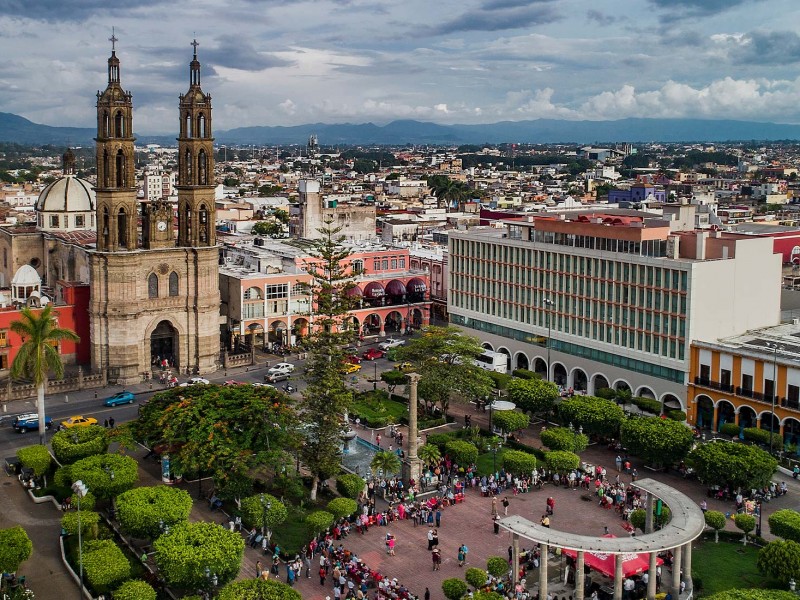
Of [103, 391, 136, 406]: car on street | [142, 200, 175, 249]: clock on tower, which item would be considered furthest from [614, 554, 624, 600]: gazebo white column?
[142, 200, 175, 249]: clock on tower

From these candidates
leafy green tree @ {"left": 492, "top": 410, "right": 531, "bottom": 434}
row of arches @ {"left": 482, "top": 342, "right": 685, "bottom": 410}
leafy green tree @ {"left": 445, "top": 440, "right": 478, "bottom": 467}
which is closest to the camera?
leafy green tree @ {"left": 445, "top": 440, "right": 478, "bottom": 467}

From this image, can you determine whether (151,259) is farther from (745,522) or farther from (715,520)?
(745,522)

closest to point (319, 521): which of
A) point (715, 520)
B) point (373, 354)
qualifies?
point (715, 520)

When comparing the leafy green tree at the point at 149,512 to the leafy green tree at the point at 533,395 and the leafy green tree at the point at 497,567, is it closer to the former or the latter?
the leafy green tree at the point at 497,567

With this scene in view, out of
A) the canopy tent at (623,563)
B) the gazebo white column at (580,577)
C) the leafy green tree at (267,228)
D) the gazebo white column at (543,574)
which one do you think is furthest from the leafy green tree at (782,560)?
the leafy green tree at (267,228)

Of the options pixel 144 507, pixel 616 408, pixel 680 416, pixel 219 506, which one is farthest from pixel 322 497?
pixel 680 416

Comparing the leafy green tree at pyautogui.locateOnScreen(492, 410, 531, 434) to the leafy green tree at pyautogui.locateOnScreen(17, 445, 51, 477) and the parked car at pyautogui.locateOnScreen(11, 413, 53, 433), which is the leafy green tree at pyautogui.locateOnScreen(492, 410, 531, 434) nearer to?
the leafy green tree at pyautogui.locateOnScreen(17, 445, 51, 477)
